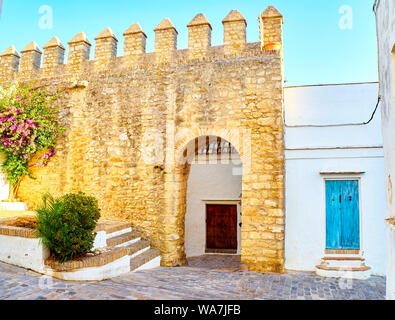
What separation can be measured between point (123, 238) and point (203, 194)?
4381 millimetres

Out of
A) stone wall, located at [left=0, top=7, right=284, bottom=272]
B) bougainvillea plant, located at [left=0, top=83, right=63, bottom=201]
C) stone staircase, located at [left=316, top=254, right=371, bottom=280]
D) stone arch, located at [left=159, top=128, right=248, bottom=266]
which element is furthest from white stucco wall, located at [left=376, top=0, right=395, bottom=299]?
bougainvillea plant, located at [left=0, top=83, right=63, bottom=201]

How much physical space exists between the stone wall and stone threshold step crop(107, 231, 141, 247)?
0.29 m

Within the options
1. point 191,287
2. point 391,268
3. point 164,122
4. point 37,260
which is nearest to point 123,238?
point 37,260

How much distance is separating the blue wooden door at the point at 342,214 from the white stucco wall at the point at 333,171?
11cm

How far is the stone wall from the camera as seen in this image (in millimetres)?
6590

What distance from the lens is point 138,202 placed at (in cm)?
746

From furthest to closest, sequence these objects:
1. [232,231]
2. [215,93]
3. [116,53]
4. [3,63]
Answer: [232,231], [3,63], [116,53], [215,93]

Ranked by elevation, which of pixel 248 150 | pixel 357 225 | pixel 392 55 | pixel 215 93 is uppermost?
pixel 215 93

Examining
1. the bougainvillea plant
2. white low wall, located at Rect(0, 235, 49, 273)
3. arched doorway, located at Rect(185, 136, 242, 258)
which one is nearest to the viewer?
white low wall, located at Rect(0, 235, 49, 273)

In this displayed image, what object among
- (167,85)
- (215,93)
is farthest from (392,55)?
(167,85)

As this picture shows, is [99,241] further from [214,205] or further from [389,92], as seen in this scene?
[214,205]

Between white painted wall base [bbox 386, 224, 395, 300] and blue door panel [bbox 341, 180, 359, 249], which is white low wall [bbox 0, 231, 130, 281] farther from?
blue door panel [bbox 341, 180, 359, 249]

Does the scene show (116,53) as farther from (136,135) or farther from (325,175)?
(325,175)

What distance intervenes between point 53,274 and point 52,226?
0.74 m
